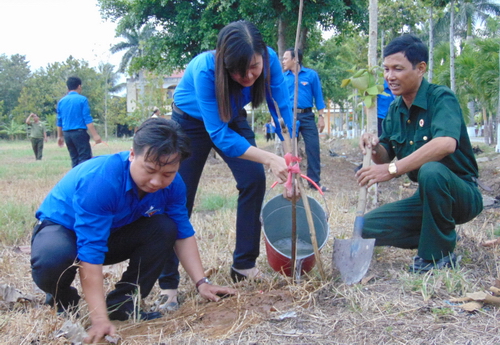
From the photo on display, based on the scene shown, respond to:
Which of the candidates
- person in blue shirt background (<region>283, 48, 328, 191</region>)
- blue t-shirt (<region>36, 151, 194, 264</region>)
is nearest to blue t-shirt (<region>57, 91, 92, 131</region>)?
person in blue shirt background (<region>283, 48, 328, 191</region>)

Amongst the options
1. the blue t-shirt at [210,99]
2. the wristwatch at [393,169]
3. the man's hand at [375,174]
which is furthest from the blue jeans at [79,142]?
the wristwatch at [393,169]

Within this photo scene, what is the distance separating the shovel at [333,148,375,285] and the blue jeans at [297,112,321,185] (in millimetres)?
3572

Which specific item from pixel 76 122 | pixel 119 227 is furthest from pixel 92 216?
pixel 76 122

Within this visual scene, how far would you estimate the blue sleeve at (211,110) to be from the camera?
2.56 meters

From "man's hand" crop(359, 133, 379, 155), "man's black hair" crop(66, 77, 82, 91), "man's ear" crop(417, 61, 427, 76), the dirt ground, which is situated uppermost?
"man's black hair" crop(66, 77, 82, 91)

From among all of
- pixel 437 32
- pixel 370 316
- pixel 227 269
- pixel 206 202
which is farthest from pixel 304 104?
pixel 437 32

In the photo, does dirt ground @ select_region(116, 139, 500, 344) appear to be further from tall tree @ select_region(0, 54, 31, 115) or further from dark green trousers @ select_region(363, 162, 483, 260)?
tall tree @ select_region(0, 54, 31, 115)

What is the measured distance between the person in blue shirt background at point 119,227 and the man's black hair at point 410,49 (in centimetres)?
144

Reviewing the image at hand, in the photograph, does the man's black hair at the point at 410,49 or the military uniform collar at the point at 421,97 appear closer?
the man's black hair at the point at 410,49

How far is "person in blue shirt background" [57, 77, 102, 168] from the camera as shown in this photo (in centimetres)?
702

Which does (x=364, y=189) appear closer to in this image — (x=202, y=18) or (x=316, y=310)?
(x=316, y=310)

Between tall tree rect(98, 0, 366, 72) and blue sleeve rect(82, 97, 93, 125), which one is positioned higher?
tall tree rect(98, 0, 366, 72)

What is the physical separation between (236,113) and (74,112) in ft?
16.2

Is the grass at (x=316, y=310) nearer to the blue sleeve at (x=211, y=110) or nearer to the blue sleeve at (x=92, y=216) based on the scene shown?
the blue sleeve at (x=92, y=216)
